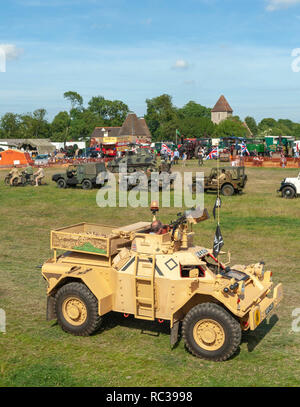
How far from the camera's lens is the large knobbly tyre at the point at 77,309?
8156mm

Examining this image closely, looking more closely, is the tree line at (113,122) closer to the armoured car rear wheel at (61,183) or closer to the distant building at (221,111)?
the distant building at (221,111)

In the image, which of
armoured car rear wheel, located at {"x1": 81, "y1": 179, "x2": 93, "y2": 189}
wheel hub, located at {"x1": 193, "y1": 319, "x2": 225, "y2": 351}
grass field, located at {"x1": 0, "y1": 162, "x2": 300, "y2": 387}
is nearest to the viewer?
grass field, located at {"x1": 0, "y1": 162, "x2": 300, "y2": 387}

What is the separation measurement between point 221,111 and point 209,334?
125893mm

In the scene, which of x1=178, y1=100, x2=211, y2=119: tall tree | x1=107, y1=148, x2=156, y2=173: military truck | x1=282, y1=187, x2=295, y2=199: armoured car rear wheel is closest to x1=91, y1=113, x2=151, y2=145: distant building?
x1=178, y1=100, x2=211, y2=119: tall tree

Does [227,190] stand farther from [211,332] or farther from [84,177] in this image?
[211,332]

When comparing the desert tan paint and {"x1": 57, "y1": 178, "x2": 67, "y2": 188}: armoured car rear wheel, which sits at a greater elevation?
{"x1": 57, "y1": 178, "x2": 67, "y2": 188}: armoured car rear wheel

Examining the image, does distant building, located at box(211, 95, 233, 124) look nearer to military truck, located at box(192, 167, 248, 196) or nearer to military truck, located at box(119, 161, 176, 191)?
military truck, located at box(119, 161, 176, 191)

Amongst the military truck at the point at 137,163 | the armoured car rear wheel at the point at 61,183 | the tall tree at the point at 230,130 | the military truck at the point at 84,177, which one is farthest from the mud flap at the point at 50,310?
the tall tree at the point at 230,130

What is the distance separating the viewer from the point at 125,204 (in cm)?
2388

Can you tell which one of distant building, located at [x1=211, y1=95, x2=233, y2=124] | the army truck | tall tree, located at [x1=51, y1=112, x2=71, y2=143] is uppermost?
distant building, located at [x1=211, y1=95, x2=233, y2=124]

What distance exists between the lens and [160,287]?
7.77 metres

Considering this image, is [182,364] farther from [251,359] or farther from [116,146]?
[116,146]

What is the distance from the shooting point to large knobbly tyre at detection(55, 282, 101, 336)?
8156 millimetres
